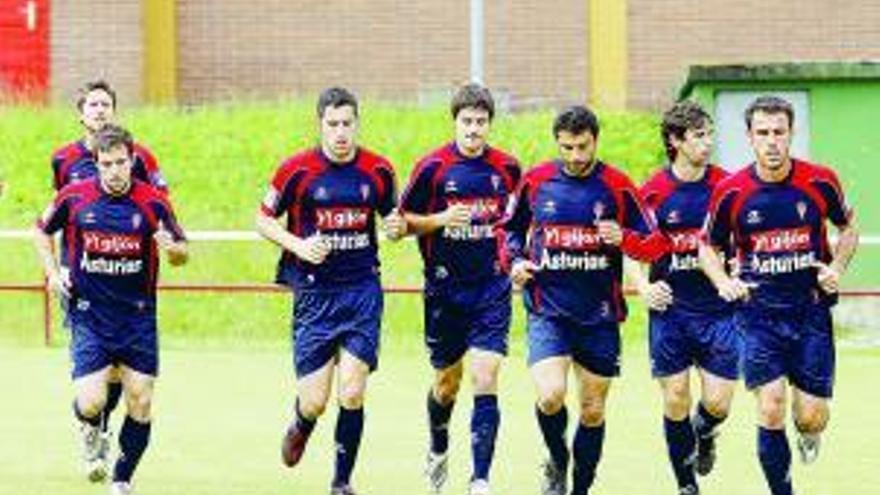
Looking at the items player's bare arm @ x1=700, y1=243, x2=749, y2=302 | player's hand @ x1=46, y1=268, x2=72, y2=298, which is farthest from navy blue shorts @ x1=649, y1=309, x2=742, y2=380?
player's hand @ x1=46, y1=268, x2=72, y2=298

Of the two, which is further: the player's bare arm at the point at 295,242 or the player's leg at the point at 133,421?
the player's leg at the point at 133,421

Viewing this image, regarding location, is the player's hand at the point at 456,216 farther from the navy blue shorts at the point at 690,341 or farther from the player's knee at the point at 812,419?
the player's knee at the point at 812,419

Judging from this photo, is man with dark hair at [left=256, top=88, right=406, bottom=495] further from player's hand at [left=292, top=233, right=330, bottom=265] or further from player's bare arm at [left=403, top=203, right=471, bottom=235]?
player's bare arm at [left=403, top=203, right=471, bottom=235]

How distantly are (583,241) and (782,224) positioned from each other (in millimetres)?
1079

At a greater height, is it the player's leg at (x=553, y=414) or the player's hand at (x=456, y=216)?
the player's hand at (x=456, y=216)

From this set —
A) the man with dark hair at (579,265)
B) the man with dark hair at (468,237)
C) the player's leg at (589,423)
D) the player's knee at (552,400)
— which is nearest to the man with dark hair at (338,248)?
the man with dark hair at (468,237)

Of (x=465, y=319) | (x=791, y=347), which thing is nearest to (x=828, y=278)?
(x=791, y=347)

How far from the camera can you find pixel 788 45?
121ft

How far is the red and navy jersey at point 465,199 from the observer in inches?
566

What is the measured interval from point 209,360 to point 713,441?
1028 cm

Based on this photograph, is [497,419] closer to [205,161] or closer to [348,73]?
[205,161]

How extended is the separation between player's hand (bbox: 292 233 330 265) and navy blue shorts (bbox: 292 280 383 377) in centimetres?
29

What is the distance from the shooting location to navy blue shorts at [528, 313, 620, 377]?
1327 centimetres

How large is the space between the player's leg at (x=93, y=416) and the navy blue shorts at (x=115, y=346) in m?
0.06
